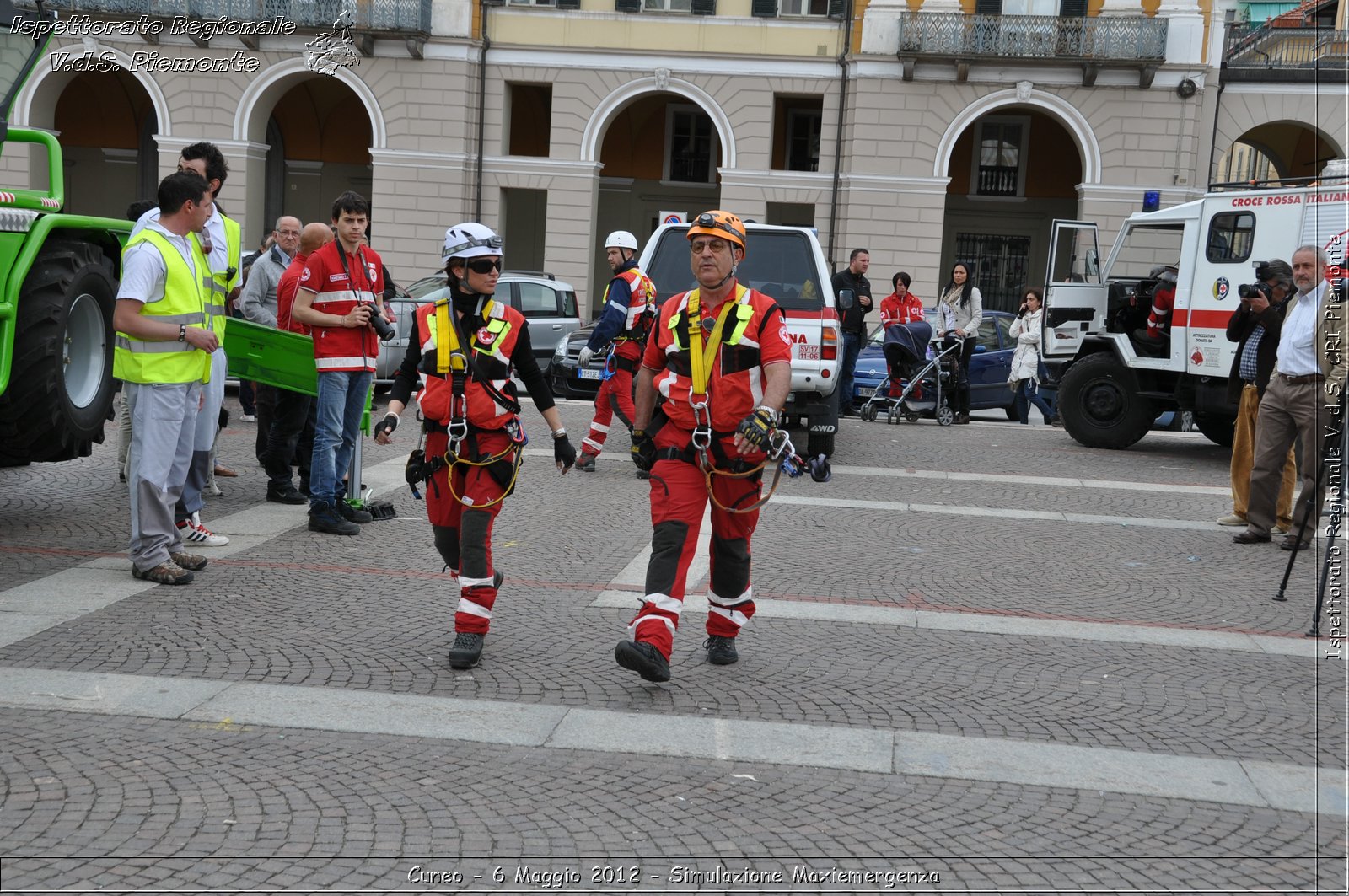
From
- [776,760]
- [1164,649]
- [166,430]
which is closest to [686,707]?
[776,760]

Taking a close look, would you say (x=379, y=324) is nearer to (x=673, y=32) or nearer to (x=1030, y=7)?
(x=673, y=32)

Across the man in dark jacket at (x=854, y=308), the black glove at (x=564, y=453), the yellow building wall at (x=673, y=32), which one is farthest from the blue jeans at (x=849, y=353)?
the yellow building wall at (x=673, y=32)

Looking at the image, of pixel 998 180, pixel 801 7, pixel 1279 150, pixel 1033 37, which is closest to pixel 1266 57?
pixel 1033 37

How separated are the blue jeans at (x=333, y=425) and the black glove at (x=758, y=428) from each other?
3765mm

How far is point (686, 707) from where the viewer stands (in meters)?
5.25

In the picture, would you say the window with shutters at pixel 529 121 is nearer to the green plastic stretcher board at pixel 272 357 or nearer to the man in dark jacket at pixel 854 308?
the man in dark jacket at pixel 854 308

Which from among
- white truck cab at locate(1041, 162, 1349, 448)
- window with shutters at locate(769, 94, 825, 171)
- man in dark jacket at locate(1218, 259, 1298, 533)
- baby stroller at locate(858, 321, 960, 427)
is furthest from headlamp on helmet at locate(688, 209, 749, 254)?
window with shutters at locate(769, 94, 825, 171)

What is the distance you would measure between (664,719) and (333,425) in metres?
3.92

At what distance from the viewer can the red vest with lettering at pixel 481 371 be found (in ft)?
18.6

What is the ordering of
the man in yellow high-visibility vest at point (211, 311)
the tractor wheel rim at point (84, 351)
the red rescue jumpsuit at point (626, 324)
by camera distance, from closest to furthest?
the man in yellow high-visibility vest at point (211, 311) → the tractor wheel rim at point (84, 351) → the red rescue jumpsuit at point (626, 324)

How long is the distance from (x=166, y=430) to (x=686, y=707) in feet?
10.4

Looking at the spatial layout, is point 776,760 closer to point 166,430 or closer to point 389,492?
point 166,430

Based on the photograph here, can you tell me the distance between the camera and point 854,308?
15.8 metres

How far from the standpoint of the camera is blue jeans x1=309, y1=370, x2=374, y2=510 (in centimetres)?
823
